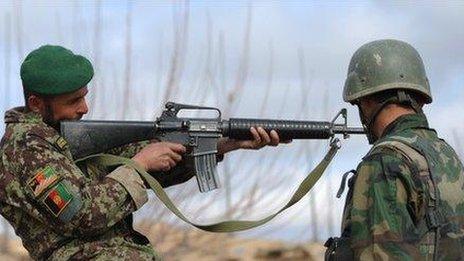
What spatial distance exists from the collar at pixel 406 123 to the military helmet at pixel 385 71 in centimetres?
13

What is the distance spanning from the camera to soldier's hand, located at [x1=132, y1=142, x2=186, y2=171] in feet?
15.5

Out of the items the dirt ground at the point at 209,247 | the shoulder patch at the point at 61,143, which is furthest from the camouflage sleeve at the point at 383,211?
the dirt ground at the point at 209,247

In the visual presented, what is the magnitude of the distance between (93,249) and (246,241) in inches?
391

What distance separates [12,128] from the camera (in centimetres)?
465

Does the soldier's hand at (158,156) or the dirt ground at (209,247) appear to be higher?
the soldier's hand at (158,156)

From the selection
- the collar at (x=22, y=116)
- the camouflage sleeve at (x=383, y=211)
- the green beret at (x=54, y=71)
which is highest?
the green beret at (x=54, y=71)

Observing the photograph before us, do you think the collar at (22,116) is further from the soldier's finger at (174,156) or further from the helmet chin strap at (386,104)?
the helmet chin strap at (386,104)

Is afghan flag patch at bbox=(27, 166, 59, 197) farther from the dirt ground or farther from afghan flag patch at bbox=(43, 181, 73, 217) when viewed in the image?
the dirt ground

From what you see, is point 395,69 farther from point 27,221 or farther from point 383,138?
point 27,221

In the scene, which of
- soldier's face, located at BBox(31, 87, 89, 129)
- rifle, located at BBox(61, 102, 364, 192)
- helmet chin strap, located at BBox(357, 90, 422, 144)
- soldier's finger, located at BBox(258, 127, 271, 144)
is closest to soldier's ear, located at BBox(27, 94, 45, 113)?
soldier's face, located at BBox(31, 87, 89, 129)

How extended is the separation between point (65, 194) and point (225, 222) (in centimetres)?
85

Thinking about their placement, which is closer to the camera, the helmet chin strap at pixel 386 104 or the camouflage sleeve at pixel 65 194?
the helmet chin strap at pixel 386 104

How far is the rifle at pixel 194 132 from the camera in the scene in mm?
4785

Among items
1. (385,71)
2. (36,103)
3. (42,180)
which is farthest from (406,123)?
(36,103)
